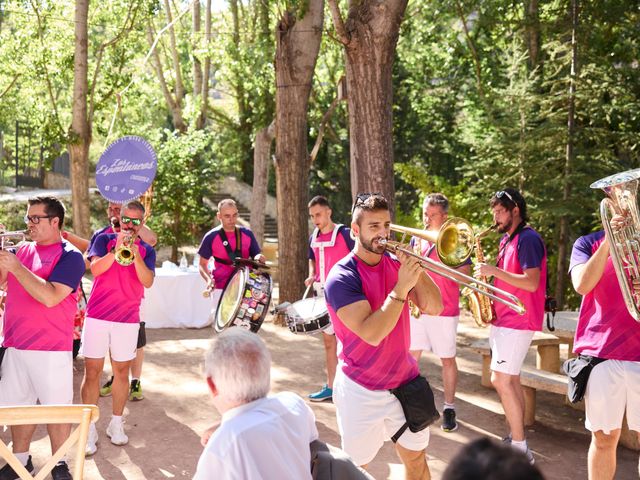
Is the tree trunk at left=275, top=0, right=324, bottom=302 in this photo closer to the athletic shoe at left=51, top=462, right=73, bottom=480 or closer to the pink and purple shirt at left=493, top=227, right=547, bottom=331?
the pink and purple shirt at left=493, top=227, right=547, bottom=331

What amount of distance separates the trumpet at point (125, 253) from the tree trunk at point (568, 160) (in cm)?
756

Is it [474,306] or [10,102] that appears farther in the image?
[10,102]

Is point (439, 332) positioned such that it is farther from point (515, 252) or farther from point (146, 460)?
point (146, 460)

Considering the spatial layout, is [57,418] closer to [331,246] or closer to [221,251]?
[331,246]

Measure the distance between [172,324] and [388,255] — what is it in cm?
764

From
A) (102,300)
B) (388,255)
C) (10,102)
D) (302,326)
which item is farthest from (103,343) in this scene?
(10,102)

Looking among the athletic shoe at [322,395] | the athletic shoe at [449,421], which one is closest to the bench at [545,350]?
the athletic shoe at [449,421]

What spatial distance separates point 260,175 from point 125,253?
11.2 m

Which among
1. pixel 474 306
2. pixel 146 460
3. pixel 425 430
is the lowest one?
pixel 146 460

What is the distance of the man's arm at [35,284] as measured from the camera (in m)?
4.35

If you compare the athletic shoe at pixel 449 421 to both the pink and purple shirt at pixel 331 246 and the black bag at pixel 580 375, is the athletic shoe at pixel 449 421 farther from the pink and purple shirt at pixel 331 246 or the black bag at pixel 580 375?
the black bag at pixel 580 375

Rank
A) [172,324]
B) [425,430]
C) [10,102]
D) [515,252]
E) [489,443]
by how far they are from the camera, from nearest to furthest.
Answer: [489,443] < [425,430] < [515,252] < [172,324] < [10,102]

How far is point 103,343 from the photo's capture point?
5723 mm

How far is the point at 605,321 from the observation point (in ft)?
13.8
